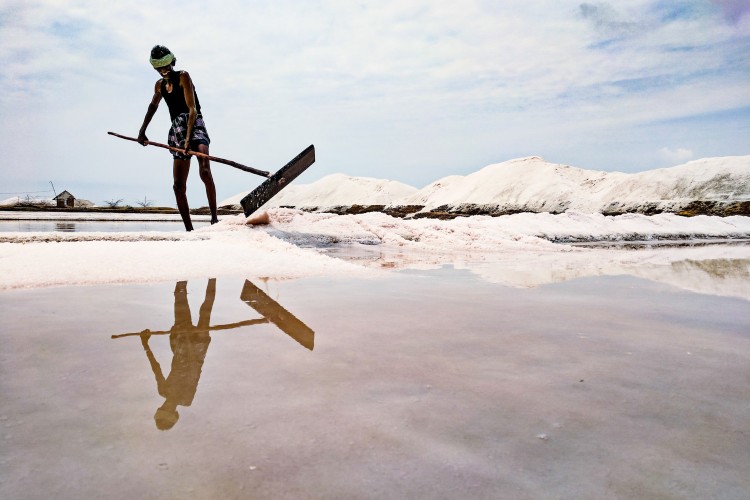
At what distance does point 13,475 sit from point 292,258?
2829 millimetres

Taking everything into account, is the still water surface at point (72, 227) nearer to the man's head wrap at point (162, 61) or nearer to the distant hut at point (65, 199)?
the man's head wrap at point (162, 61)

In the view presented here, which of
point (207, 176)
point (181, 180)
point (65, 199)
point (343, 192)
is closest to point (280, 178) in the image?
point (207, 176)

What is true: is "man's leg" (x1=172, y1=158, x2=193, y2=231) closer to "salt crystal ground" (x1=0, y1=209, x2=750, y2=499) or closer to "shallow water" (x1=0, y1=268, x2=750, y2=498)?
"salt crystal ground" (x1=0, y1=209, x2=750, y2=499)

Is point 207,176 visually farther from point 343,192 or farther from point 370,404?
point 343,192

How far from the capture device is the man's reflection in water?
0.99 meters

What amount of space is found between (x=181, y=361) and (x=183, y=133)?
453 cm

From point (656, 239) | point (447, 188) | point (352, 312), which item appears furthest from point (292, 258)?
point (447, 188)

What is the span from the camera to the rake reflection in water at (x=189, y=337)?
105 centimetres

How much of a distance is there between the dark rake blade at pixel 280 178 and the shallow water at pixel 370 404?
10.8 ft

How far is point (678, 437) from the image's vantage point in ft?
2.88

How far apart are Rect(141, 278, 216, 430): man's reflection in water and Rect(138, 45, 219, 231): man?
364 cm

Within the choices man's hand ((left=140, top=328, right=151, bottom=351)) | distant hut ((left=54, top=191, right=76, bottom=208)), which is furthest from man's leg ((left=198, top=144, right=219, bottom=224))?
distant hut ((left=54, top=191, right=76, bottom=208))

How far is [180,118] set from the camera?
5262mm

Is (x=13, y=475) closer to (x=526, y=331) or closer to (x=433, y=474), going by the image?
(x=433, y=474)
